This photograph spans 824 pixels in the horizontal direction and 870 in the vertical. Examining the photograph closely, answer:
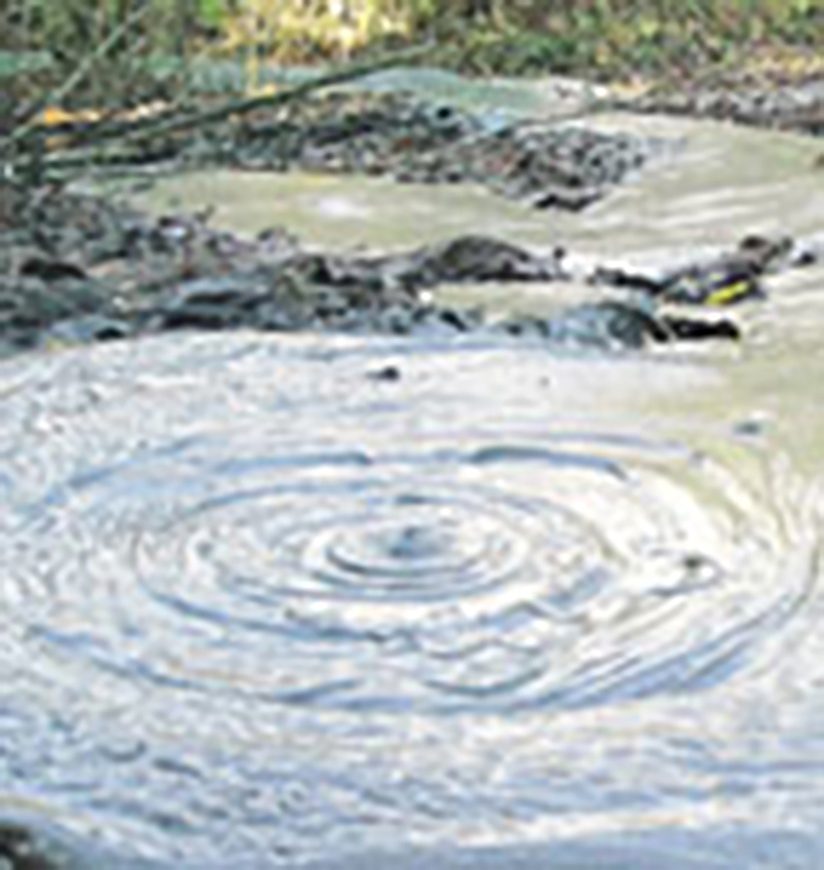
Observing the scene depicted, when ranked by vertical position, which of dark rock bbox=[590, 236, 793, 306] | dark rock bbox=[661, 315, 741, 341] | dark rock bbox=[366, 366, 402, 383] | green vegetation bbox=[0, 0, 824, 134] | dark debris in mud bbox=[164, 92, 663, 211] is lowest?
dark rock bbox=[366, 366, 402, 383]

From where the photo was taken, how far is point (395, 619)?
87.0 inches

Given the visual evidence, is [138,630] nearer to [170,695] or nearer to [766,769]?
[170,695]

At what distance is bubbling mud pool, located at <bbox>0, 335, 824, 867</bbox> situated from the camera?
71.5 inches

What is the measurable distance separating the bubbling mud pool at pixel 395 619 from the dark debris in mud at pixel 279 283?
23.0 inches

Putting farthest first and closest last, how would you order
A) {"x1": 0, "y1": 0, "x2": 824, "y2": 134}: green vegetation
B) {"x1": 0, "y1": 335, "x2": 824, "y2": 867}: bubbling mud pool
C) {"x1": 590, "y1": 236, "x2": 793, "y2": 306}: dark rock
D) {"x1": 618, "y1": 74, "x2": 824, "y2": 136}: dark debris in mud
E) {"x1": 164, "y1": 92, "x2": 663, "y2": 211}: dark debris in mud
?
{"x1": 0, "y1": 0, "x2": 824, "y2": 134}: green vegetation → {"x1": 618, "y1": 74, "x2": 824, "y2": 136}: dark debris in mud → {"x1": 164, "y1": 92, "x2": 663, "y2": 211}: dark debris in mud → {"x1": 590, "y1": 236, "x2": 793, "y2": 306}: dark rock → {"x1": 0, "y1": 335, "x2": 824, "y2": 867}: bubbling mud pool

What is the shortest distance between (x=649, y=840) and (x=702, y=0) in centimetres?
1071

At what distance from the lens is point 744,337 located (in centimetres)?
368

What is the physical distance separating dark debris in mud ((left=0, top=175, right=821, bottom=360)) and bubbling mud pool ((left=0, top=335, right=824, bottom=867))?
583 millimetres

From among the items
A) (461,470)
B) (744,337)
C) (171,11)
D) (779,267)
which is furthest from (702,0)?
(461,470)

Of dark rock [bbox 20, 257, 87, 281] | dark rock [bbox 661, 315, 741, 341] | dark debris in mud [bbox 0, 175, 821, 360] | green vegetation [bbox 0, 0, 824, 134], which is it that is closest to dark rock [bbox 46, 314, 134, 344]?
dark debris in mud [bbox 0, 175, 821, 360]

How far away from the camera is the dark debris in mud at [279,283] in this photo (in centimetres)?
374

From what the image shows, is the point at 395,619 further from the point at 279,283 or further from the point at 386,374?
the point at 279,283

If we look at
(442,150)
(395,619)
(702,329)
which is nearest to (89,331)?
(702,329)

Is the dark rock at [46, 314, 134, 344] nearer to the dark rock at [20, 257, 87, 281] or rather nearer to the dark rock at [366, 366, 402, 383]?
the dark rock at [20, 257, 87, 281]
